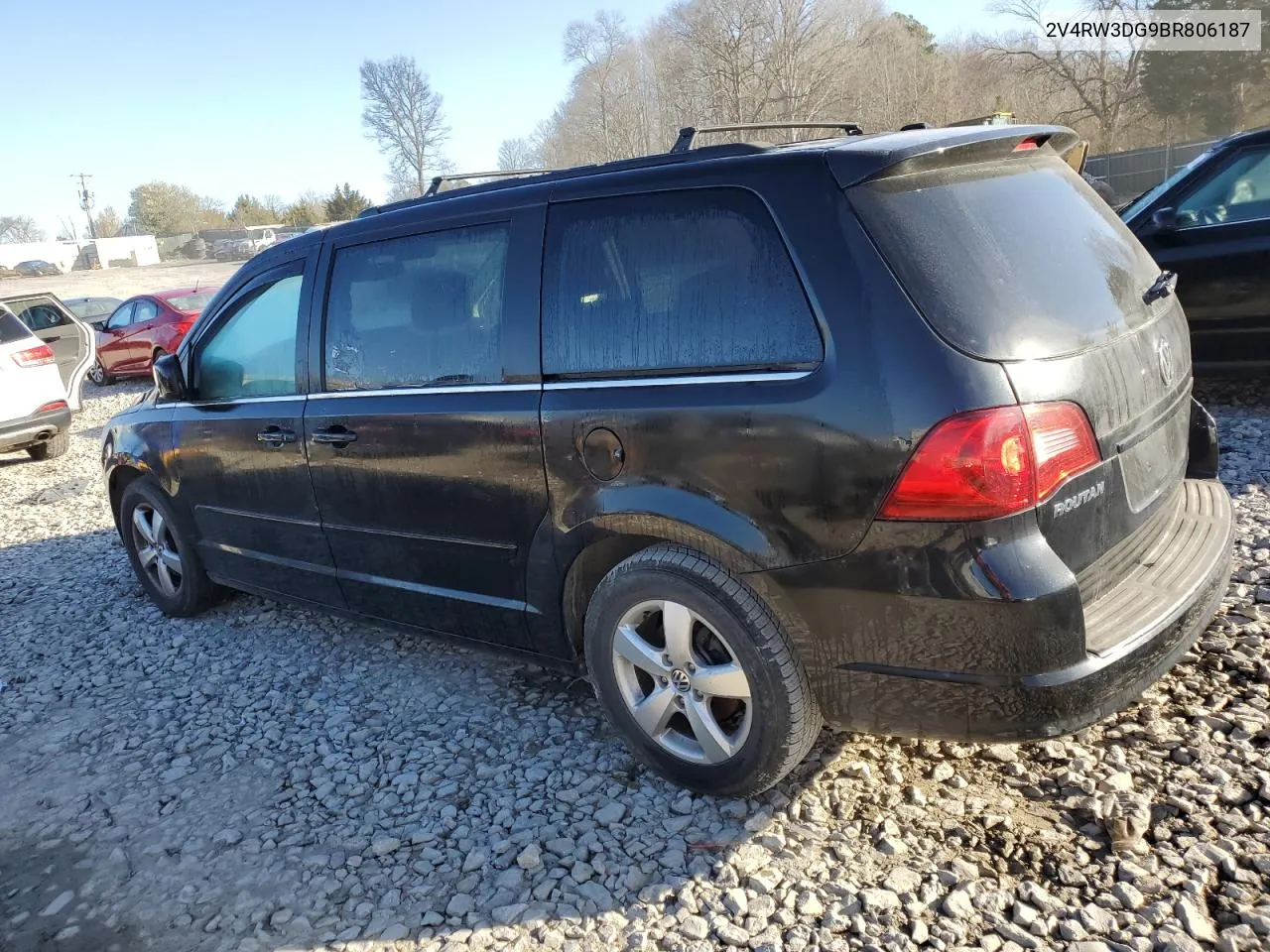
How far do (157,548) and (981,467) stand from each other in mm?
4450

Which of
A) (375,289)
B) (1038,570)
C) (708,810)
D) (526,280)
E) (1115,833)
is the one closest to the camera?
(1038,570)

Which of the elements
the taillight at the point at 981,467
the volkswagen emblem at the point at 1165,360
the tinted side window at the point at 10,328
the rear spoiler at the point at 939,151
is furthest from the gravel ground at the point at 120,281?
the taillight at the point at 981,467

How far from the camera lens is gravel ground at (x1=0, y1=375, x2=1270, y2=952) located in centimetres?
233

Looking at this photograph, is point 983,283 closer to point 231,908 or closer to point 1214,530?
point 1214,530

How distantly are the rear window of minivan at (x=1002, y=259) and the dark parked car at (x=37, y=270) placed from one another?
219 ft

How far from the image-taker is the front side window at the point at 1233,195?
591 centimetres

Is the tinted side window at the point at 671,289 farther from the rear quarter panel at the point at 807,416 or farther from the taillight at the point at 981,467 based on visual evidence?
the taillight at the point at 981,467

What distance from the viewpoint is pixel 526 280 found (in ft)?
9.94

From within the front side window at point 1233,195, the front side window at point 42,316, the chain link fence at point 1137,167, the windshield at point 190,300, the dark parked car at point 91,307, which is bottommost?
the front side window at point 1233,195

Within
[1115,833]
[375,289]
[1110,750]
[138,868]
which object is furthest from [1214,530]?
[138,868]

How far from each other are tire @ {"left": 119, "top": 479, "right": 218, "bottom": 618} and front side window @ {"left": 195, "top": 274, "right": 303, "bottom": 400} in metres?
0.76

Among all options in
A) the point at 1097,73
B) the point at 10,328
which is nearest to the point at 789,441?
the point at 10,328

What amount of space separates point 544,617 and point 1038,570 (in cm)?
161

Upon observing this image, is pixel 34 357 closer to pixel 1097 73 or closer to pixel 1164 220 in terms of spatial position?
pixel 1164 220
